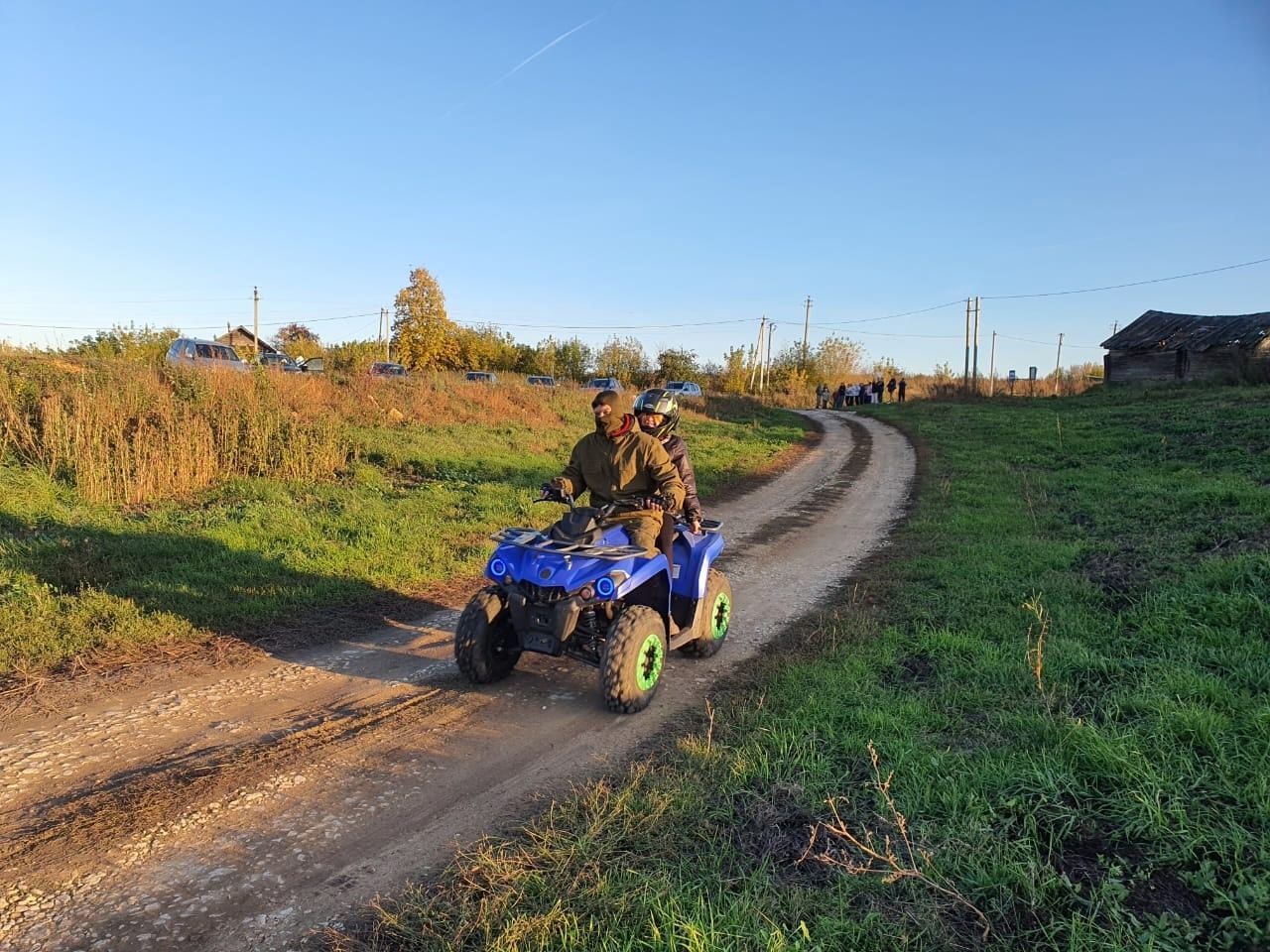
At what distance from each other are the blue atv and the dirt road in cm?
26

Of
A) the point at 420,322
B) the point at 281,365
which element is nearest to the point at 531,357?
the point at 420,322

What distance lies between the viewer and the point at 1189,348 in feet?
117

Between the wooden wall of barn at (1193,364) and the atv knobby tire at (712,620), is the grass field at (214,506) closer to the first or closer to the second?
the atv knobby tire at (712,620)

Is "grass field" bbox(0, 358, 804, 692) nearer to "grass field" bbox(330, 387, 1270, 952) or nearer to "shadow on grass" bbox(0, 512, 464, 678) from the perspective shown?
"shadow on grass" bbox(0, 512, 464, 678)

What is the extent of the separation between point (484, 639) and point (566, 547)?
82 centimetres

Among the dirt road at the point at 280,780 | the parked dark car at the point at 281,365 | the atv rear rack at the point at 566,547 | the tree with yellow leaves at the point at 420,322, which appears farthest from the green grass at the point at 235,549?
the tree with yellow leaves at the point at 420,322

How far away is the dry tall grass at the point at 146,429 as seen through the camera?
984 centimetres

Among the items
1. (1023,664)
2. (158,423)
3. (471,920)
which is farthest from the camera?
(158,423)

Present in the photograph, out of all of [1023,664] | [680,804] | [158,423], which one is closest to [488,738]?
[680,804]

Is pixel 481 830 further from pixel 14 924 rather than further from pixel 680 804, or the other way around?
pixel 14 924

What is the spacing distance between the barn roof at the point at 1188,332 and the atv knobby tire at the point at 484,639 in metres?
40.6

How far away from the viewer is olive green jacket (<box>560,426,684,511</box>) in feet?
17.4

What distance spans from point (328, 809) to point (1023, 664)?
431cm

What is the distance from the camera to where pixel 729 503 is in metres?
13.0
